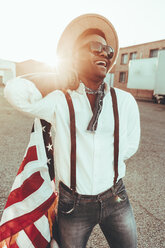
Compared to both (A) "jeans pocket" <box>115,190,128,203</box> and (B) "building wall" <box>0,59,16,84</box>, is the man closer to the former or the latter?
(A) "jeans pocket" <box>115,190,128,203</box>

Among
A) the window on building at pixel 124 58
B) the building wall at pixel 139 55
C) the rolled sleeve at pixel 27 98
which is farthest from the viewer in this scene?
the window on building at pixel 124 58

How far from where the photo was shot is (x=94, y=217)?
3.83 feet

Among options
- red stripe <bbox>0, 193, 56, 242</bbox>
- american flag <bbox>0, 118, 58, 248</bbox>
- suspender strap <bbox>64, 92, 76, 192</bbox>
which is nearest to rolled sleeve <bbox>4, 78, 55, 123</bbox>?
suspender strap <bbox>64, 92, 76, 192</bbox>

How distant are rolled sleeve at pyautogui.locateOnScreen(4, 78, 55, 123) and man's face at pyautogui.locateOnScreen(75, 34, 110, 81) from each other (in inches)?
12.3

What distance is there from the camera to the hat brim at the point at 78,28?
134 cm

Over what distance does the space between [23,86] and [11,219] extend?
882 millimetres

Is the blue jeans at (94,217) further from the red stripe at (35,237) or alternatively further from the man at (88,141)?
the red stripe at (35,237)

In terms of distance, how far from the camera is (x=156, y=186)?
316 centimetres

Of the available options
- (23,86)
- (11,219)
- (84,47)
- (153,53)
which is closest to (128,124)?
(84,47)

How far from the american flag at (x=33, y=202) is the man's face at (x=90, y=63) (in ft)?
1.58

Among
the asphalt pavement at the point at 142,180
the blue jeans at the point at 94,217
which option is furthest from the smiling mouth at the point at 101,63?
the asphalt pavement at the point at 142,180

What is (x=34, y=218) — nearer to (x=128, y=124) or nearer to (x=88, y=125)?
(x=88, y=125)

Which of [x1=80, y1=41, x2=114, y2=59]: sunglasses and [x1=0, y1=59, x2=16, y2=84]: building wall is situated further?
Result: [x1=0, y1=59, x2=16, y2=84]: building wall

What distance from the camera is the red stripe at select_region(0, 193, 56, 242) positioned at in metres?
1.14
